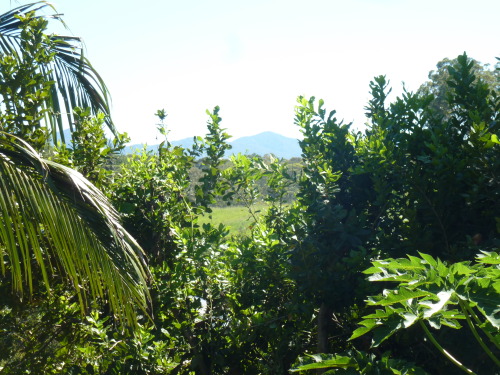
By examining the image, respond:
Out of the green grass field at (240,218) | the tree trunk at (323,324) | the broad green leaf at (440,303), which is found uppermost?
the green grass field at (240,218)

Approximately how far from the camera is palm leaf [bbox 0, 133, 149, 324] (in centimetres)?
265

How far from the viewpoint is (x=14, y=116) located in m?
3.37

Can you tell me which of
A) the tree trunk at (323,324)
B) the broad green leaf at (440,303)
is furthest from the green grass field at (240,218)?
the broad green leaf at (440,303)

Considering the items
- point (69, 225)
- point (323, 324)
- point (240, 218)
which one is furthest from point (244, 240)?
point (240, 218)

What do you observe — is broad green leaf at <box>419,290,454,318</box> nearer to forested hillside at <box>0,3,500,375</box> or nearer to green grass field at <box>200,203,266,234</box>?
forested hillside at <box>0,3,500,375</box>

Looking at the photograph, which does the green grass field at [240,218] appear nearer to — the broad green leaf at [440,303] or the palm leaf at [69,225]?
the palm leaf at [69,225]

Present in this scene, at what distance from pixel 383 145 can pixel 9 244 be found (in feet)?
6.04

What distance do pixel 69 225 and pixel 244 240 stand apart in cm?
100

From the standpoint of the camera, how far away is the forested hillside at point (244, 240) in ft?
8.79

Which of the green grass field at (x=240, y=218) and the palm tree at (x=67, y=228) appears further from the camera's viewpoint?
the green grass field at (x=240, y=218)

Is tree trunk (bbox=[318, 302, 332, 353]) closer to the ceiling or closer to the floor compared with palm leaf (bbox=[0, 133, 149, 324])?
closer to the floor

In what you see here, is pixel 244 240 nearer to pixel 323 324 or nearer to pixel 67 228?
pixel 323 324

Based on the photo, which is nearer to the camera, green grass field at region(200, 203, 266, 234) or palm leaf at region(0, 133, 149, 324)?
palm leaf at region(0, 133, 149, 324)

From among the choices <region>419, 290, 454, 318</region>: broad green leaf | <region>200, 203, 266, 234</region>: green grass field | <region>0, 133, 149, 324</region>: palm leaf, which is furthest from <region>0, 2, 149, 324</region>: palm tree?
<region>419, 290, 454, 318</region>: broad green leaf
